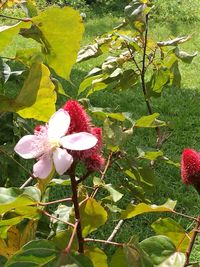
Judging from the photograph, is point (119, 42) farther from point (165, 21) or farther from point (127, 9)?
point (165, 21)

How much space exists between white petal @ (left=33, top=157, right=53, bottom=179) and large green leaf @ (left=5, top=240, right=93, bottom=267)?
9cm

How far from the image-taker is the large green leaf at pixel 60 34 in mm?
919

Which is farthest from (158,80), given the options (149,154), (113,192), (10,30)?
(10,30)

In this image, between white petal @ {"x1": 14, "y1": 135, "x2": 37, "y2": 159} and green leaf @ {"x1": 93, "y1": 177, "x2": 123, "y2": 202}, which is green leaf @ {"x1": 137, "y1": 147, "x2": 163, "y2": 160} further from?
white petal @ {"x1": 14, "y1": 135, "x2": 37, "y2": 159}

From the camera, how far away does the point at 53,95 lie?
869 mm

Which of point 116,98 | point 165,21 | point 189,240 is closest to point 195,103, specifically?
point 116,98

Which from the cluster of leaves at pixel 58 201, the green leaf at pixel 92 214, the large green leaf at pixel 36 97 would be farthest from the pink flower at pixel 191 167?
the large green leaf at pixel 36 97

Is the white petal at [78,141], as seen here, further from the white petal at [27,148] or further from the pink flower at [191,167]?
the pink flower at [191,167]

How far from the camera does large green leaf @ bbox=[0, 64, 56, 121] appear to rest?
85 centimetres

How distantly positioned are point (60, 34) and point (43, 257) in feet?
1.12

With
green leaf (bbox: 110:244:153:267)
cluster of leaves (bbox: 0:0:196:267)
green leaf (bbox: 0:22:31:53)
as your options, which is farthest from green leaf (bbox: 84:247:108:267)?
green leaf (bbox: 0:22:31:53)

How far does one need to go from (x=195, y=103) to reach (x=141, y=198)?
13.3 feet

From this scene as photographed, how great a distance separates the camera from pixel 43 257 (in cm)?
85

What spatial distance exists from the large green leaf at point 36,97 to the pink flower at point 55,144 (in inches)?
1.1
